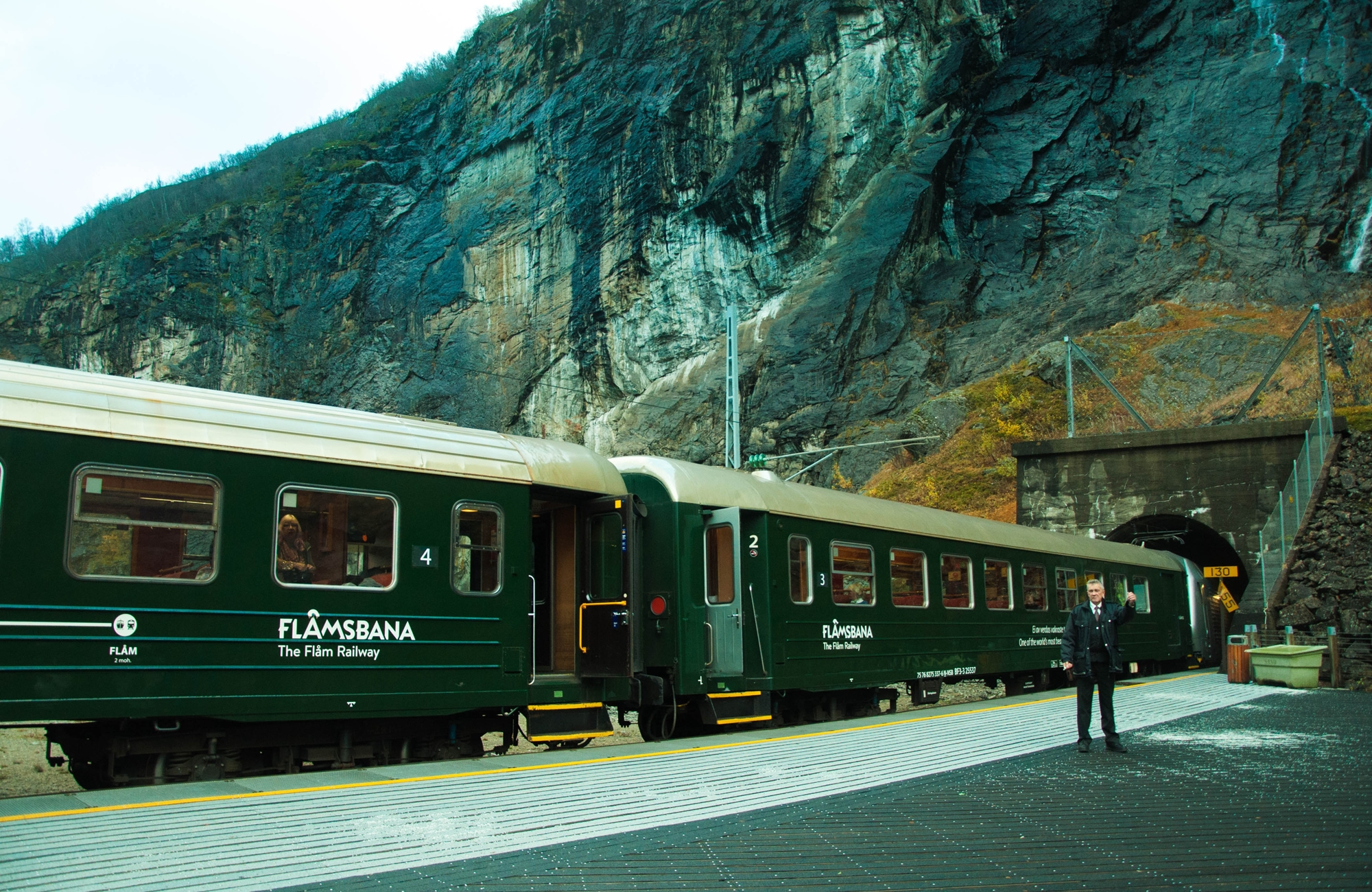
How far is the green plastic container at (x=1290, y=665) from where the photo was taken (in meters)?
17.4

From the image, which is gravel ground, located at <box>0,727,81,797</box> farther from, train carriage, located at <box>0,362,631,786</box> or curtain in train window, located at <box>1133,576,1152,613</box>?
curtain in train window, located at <box>1133,576,1152,613</box>

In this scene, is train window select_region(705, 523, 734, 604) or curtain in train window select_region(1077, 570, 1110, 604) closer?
train window select_region(705, 523, 734, 604)

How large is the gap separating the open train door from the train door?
112cm

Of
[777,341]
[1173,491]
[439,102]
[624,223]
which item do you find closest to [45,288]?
[439,102]

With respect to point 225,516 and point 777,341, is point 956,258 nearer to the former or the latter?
point 777,341

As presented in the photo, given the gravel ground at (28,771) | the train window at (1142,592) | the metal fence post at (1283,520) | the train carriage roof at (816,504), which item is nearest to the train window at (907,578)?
Result: the train carriage roof at (816,504)

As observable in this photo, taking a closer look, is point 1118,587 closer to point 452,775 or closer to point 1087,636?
point 1087,636

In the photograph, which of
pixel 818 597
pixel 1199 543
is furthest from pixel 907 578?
pixel 1199 543

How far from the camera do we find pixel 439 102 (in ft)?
239

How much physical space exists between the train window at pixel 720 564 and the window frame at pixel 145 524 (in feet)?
17.0

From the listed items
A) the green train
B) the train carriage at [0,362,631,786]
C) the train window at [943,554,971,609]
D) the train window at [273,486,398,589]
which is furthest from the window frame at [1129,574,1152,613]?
the train window at [273,486,398,589]

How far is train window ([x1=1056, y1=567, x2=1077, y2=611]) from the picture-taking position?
64.6 feet

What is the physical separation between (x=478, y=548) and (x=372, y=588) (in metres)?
1.18

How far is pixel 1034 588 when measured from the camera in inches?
741
